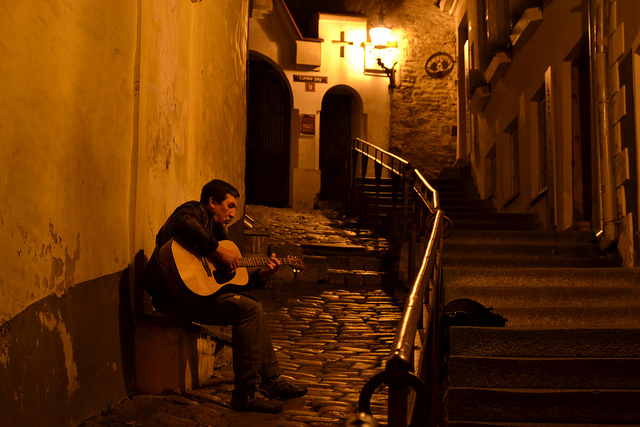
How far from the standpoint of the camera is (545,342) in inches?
176

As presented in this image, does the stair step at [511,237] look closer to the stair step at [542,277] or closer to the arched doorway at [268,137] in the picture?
the stair step at [542,277]

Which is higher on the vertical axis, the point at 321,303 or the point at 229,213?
the point at 229,213

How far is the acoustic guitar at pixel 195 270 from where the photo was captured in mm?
4070

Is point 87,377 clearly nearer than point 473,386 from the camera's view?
Yes

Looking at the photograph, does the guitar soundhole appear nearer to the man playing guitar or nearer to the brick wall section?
the man playing guitar

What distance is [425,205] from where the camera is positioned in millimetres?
7461

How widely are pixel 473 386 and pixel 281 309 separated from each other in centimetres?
349

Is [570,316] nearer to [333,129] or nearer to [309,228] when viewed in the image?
[309,228]

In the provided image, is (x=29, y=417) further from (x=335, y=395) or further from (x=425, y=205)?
(x=425, y=205)

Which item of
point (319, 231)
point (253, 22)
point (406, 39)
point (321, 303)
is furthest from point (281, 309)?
point (406, 39)

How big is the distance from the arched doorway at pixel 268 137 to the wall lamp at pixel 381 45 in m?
2.44

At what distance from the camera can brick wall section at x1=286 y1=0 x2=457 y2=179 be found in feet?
57.7

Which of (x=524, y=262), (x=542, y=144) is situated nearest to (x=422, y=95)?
(x=542, y=144)

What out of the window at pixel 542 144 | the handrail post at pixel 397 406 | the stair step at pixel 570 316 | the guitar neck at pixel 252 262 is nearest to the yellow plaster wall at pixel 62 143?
the guitar neck at pixel 252 262
